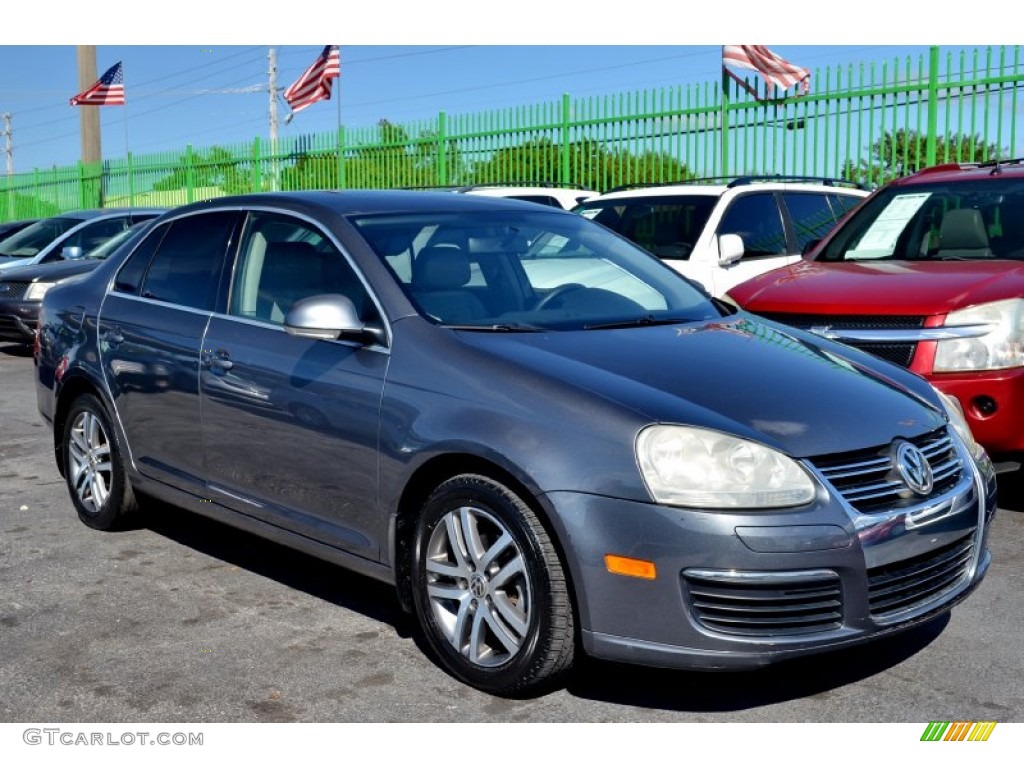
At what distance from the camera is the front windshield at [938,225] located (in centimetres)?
707

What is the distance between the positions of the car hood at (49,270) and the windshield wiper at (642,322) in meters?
10.2

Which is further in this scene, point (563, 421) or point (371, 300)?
point (371, 300)

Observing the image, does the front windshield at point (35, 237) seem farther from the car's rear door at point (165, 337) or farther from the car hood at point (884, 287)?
Result: the car hood at point (884, 287)

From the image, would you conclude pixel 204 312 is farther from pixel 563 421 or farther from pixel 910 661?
pixel 910 661

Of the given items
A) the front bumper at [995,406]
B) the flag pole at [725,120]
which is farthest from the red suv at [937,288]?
the flag pole at [725,120]

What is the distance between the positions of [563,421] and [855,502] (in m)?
0.88

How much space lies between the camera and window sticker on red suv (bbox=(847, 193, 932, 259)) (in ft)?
24.7

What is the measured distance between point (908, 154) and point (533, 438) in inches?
410

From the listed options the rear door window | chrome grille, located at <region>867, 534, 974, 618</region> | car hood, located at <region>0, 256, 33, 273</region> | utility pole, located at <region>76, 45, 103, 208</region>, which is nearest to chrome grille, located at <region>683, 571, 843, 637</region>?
chrome grille, located at <region>867, 534, 974, 618</region>

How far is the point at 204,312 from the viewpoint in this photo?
17.5ft

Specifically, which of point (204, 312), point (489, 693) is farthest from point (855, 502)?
point (204, 312)

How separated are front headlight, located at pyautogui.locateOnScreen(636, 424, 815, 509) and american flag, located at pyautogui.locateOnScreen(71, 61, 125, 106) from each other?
22.6 metres

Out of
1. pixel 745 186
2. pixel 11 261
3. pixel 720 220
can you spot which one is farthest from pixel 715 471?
pixel 11 261

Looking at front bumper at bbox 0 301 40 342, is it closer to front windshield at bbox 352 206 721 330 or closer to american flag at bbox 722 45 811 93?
american flag at bbox 722 45 811 93
